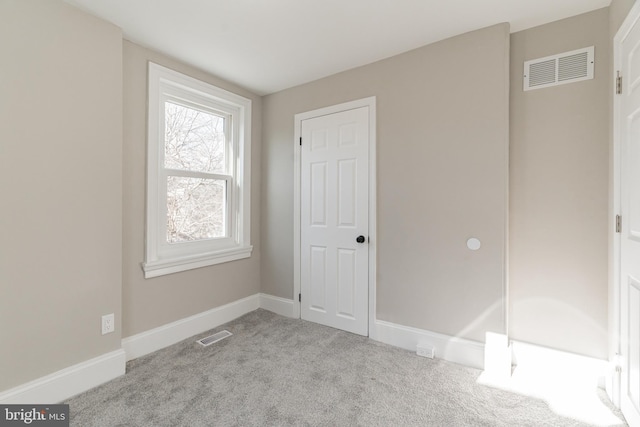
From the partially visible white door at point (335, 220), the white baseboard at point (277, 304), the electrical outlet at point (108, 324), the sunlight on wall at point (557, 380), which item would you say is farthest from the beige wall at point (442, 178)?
the electrical outlet at point (108, 324)

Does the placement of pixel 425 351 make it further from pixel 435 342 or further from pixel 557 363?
pixel 557 363

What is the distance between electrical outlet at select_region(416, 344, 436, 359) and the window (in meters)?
2.01

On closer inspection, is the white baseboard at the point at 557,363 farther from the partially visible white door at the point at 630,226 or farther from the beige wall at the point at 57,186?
the beige wall at the point at 57,186

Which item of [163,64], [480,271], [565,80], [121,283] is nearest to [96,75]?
[163,64]

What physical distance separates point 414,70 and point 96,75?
94.7 inches

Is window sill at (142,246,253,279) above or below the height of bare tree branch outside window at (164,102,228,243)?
below

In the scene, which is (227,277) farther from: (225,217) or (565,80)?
(565,80)

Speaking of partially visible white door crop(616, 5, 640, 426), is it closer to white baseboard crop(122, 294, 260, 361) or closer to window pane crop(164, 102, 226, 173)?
white baseboard crop(122, 294, 260, 361)

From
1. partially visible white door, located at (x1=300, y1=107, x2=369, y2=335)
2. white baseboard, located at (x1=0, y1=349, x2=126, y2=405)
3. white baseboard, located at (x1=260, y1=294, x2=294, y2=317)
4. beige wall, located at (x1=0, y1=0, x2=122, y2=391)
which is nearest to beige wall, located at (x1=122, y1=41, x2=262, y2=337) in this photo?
beige wall, located at (x1=0, y1=0, x2=122, y2=391)

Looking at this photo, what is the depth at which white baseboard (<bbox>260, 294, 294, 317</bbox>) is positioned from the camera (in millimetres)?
3197

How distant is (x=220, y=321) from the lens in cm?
295

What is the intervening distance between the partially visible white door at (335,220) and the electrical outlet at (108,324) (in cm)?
167

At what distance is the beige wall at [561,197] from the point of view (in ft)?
6.31
